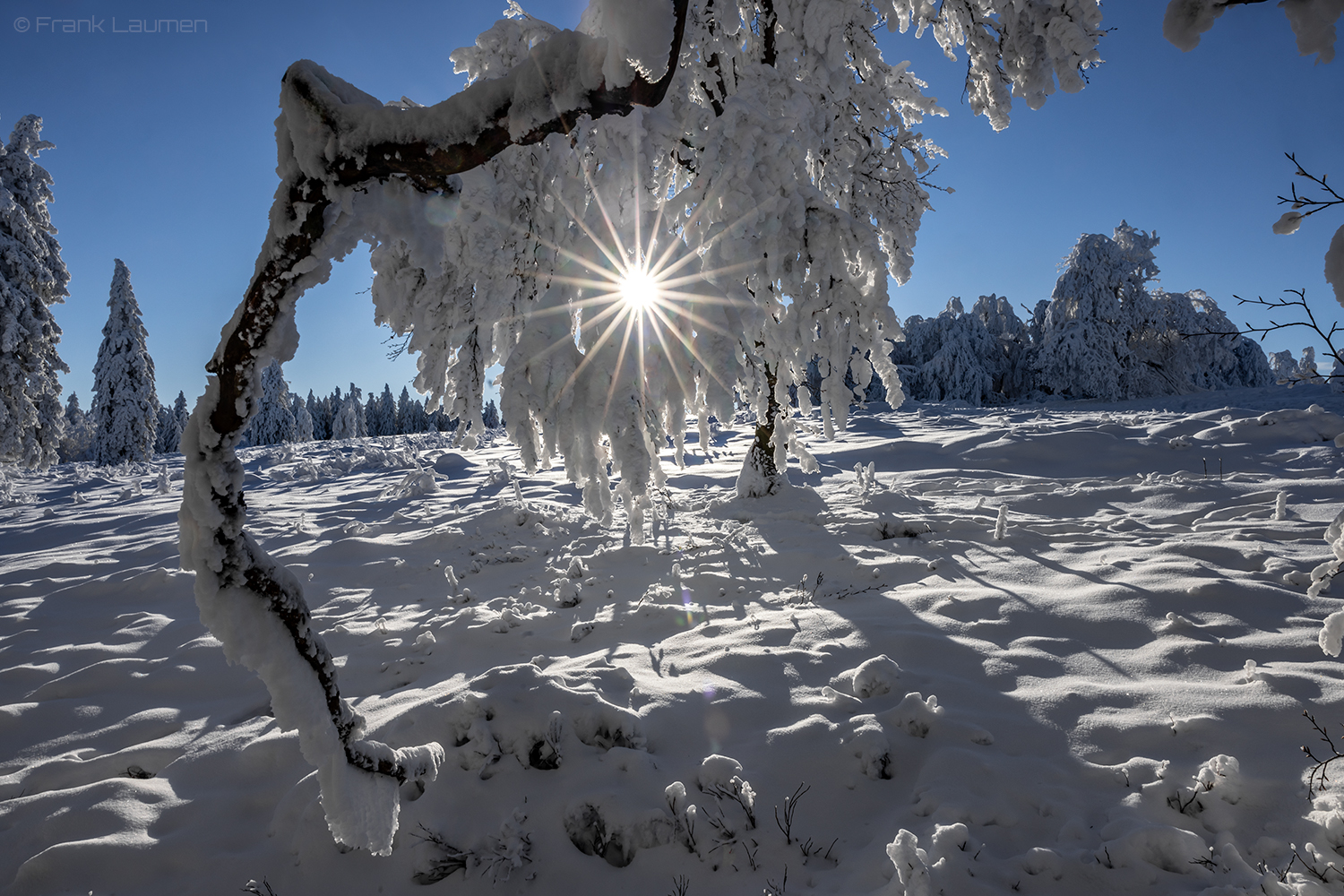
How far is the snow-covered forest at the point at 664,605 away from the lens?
5.47 ft

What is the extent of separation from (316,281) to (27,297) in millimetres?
20869

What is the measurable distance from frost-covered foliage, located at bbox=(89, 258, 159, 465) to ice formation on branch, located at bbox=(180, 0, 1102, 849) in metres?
32.7

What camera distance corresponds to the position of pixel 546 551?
6.22m

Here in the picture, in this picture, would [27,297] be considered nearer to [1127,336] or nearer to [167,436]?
[1127,336]

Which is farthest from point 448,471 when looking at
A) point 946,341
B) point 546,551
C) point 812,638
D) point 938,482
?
point 946,341

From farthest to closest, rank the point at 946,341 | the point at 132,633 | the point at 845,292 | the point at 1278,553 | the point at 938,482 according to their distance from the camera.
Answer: the point at 946,341 < the point at 938,482 < the point at 845,292 < the point at 132,633 < the point at 1278,553

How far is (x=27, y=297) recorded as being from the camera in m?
14.4

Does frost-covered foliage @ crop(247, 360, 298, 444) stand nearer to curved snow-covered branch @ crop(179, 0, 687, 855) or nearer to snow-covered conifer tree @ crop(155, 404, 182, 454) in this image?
snow-covered conifer tree @ crop(155, 404, 182, 454)

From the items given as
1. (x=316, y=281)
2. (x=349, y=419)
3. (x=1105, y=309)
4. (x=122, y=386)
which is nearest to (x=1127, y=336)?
(x=1105, y=309)

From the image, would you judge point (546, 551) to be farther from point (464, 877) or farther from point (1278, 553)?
point (1278, 553)

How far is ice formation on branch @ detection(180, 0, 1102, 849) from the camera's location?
150cm

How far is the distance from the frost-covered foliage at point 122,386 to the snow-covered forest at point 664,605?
85.5ft

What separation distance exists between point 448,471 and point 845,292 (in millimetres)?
11459

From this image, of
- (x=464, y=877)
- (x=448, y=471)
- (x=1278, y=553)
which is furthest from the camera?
(x=448, y=471)
